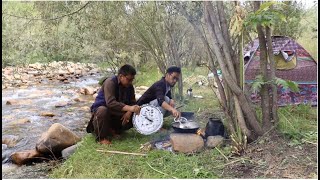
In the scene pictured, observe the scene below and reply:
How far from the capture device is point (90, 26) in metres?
7.75

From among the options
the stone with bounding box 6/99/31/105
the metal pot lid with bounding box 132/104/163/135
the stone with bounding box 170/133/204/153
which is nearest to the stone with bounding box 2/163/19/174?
the metal pot lid with bounding box 132/104/163/135

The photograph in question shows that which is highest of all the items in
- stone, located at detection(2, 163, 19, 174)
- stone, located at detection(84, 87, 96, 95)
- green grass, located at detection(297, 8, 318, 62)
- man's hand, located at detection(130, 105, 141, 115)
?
green grass, located at detection(297, 8, 318, 62)

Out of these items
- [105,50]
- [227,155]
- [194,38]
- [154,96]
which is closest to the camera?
[227,155]

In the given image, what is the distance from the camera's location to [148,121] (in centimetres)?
390

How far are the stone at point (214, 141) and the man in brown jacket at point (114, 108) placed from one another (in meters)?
0.90

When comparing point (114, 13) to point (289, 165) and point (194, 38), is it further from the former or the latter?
point (289, 165)

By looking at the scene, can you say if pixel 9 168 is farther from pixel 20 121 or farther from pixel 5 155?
pixel 20 121

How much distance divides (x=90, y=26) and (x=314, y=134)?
19.0ft

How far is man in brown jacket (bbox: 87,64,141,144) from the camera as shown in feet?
12.6

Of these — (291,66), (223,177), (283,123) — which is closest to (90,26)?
(291,66)

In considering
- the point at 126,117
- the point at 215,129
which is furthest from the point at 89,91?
the point at 215,129

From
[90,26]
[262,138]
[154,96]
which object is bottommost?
[262,138]

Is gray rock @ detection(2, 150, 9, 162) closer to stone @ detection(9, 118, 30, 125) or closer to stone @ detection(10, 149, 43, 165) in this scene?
stone @ detection(10, 149, 43, 165)

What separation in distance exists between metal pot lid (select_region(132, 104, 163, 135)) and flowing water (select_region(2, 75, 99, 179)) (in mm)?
1174
